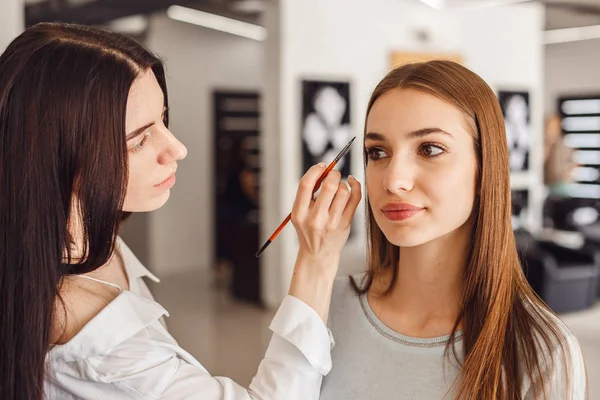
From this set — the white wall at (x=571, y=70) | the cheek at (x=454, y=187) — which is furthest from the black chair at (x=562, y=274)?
the white wall at (x=571, y=70)

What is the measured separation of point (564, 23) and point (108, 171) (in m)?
9.25

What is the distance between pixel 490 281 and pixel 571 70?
34.7 ft

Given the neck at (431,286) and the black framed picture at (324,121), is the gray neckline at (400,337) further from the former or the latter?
the black framed picture at (324,121)

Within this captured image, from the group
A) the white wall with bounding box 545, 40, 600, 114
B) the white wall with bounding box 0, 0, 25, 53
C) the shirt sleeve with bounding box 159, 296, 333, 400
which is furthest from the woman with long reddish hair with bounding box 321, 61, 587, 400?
the white wall with bounding box 545, 40, 600, 114

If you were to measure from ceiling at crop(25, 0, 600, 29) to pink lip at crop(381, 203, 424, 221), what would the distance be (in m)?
4.31

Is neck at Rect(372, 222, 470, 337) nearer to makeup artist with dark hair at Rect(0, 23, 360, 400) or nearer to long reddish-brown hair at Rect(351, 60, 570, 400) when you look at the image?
long reddish-brown hair at Rect(351, 60, 570, 400)

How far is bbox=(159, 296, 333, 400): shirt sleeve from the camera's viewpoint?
121cm

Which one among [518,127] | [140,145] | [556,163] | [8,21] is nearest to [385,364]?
[140,145]

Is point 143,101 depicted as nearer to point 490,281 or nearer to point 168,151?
point 168,151

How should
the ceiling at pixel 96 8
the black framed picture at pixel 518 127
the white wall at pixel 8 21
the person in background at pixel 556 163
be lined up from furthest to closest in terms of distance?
the person in background at pixel 556 163
the black framed picture at pixel 518 127
the ceiling at pixel 96 8
the white wall at pixel 8 21

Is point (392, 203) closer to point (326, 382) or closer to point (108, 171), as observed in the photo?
point (326, 382)

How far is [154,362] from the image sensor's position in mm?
1170

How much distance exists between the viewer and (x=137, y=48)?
1.25 meters

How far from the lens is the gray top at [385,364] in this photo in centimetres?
125
